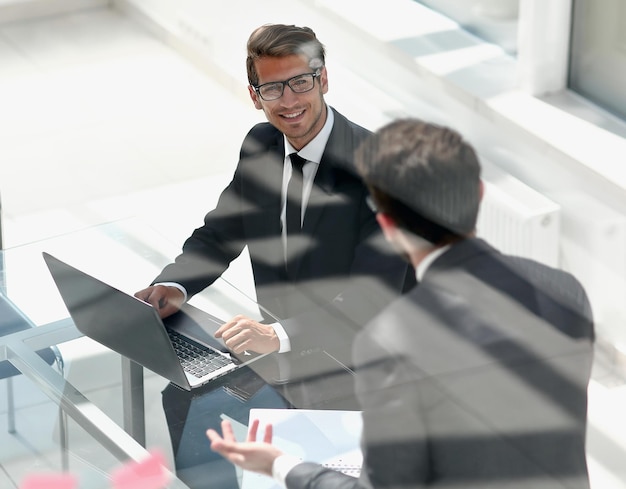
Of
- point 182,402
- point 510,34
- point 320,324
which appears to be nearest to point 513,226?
point 510,34

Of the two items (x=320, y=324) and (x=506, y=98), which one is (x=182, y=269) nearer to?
(x=320, y=324)

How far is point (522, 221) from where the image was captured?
3.66 meters

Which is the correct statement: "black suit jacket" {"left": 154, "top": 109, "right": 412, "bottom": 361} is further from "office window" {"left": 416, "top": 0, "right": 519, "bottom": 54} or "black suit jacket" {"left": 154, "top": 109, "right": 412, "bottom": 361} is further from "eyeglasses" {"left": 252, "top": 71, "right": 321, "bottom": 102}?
"office window" {"left": 416, "top": 0, "right": 519, "bottom": 54}

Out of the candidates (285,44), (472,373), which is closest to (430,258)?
(472,373)

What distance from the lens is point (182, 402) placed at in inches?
92.1

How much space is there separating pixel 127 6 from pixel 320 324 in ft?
14.3

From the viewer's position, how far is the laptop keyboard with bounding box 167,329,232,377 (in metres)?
2.40

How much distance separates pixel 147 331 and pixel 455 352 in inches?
29.1

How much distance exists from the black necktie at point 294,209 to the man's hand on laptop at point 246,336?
363 millimetres

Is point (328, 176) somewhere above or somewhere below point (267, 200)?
above

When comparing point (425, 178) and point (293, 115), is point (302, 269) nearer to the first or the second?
point (293, 115)

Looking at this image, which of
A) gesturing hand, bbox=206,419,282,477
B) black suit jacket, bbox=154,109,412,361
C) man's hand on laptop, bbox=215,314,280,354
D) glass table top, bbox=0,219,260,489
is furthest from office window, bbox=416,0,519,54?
gesturing hand, bbox=206,419,282,477

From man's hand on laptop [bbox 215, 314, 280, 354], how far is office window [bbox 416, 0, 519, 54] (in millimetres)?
2176

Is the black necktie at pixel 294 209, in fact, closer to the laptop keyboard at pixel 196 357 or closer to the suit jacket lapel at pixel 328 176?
the suit jacket lapel at pixel 328 176
